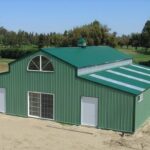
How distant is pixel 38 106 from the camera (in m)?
22.2

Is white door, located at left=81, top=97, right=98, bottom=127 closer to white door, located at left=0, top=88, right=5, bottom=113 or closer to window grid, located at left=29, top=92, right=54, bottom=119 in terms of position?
window grid, located at left=29, top=92, right=54, bottom=119

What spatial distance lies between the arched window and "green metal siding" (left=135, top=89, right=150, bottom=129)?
5990 mm

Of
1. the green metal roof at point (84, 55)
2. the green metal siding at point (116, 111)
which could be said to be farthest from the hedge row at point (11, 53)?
the green metal siding at point (116, 111)

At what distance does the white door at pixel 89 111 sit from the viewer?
66.6 ft

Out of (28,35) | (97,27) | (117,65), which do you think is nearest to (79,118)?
(117,65)

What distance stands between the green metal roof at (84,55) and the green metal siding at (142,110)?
429 centimetres

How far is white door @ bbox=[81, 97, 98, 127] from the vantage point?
20312 millimetres

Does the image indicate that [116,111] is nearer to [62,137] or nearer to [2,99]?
[62,137]

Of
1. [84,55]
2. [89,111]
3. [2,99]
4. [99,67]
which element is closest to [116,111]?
[89,111]

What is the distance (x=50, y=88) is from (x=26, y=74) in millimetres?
2100

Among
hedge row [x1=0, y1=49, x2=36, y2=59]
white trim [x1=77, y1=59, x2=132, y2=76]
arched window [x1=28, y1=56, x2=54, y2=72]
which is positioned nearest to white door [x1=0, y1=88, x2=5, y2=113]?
arched window [x1=28, y1=56, x2=54, y2=72]

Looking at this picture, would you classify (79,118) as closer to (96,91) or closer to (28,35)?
(96,91)

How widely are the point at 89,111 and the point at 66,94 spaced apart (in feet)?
6.17

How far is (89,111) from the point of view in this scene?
20500 mm
